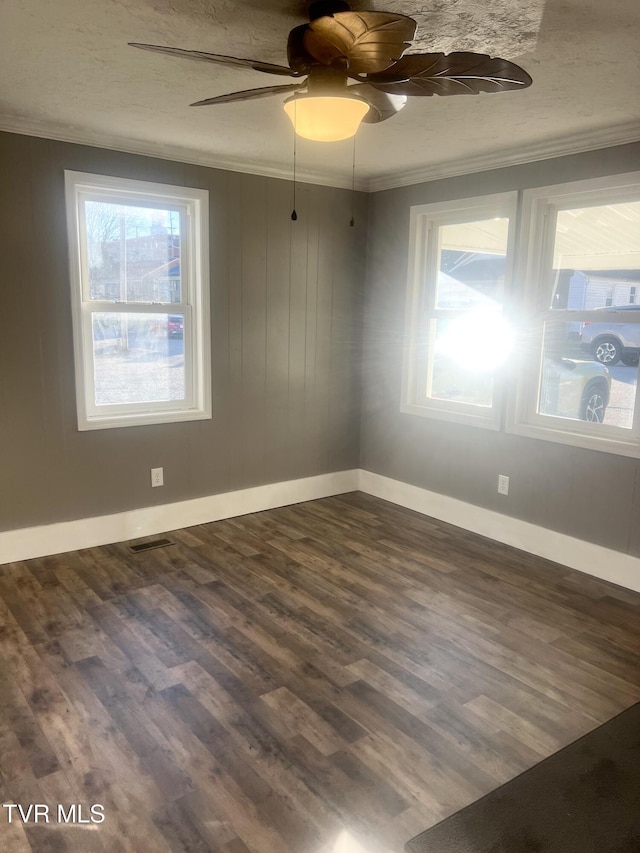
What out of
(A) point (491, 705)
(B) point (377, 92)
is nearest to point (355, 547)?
(A) point (491, 705)

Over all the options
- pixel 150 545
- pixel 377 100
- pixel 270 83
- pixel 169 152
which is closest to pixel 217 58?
pixel 377 100

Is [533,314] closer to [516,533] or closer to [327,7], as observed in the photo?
[516,533]

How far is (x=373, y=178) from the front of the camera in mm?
4523

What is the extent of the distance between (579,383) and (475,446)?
2.70ft

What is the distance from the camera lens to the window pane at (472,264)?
3982mm

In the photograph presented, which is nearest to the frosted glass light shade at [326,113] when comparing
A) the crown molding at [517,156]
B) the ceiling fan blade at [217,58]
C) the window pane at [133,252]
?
the ceiling fan blade at [217,58]

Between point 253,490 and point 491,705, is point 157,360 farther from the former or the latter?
point 491,705

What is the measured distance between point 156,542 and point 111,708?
5.54 feet

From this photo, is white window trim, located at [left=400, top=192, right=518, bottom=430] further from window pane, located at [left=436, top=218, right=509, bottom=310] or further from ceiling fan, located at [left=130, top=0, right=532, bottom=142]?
ceiling fan, located at [left=130, top=0, right=532, bottom=142]

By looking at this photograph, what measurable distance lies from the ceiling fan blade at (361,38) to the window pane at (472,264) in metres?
2.32

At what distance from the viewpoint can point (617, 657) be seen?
8.85ft

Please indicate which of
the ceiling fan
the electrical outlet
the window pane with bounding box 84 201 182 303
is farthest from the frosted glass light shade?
the electrical outlet

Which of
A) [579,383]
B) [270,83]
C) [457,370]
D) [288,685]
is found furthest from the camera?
[457,370]

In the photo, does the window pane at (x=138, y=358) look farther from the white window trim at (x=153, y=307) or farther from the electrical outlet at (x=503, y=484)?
the electrical outlet at (x=503, y=484)
